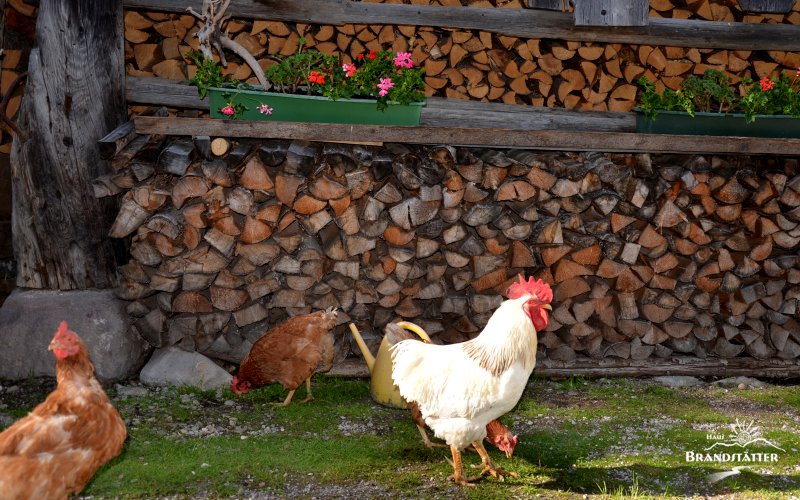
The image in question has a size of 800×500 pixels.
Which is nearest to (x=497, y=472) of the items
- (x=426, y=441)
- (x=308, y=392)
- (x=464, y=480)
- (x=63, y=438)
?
(x=464, y=480)

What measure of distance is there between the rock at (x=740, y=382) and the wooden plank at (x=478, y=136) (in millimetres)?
1592

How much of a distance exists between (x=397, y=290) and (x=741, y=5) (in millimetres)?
3078

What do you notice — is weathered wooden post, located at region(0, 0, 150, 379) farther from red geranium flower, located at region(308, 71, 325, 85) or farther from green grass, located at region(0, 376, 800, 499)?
red geranium flower, located at region(308, 71, 325, 85)

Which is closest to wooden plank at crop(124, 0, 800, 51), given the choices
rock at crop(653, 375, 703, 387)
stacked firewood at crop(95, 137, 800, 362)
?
stacked firewood at crop(95, 137, 800, 362)

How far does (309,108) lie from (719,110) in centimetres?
277

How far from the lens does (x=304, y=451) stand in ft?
13.4

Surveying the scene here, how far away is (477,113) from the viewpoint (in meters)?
5.49

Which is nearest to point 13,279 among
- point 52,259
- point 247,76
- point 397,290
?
point 52,259

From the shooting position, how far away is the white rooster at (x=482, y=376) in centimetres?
367

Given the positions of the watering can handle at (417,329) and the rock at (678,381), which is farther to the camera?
the rock at (678,381)

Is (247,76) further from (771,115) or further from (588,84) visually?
(771,115)

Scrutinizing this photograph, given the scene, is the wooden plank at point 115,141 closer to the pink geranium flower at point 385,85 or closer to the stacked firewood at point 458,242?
the stacked firewood at point 458,242

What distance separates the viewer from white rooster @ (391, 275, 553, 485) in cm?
367

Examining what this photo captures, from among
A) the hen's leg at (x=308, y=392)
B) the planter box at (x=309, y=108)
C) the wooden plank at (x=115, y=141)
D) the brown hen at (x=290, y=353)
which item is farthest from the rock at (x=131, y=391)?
the planter box at (x=309, y=108)
